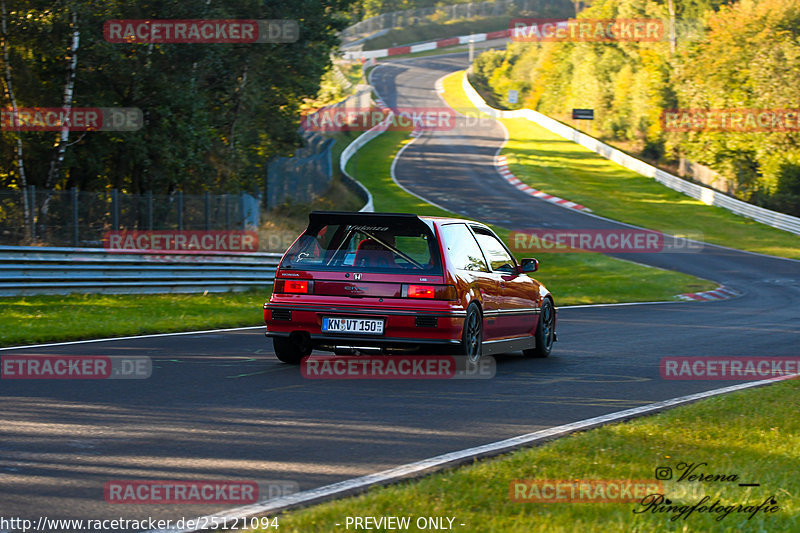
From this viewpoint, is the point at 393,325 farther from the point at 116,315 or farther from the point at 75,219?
the point at 75,219

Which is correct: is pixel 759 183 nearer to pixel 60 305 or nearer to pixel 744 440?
pixel 60 305

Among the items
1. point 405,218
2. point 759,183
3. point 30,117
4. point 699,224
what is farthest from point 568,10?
point 405,218

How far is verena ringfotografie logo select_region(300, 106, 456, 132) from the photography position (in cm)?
5534

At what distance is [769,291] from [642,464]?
21.2m

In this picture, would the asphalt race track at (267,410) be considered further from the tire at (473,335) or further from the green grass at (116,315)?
the green grass at (116,315)

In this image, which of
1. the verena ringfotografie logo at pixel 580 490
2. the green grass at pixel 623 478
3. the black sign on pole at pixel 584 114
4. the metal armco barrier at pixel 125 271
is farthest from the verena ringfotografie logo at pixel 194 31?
the black sign on pole at pixel 584 114

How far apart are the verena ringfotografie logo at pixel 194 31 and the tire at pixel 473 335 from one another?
14.0 meters

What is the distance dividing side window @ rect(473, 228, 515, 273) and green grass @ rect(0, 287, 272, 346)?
503 centimetres

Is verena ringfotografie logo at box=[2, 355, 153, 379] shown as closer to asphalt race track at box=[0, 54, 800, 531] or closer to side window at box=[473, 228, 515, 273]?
asphalt race track at box=[0, 54, 800, 531]

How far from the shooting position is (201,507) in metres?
4.68

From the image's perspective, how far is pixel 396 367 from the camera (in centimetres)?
1011

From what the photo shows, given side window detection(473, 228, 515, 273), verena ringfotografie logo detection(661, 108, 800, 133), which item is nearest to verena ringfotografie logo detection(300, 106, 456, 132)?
verena ringfotografie logo detection(661, 108, 800, 133)

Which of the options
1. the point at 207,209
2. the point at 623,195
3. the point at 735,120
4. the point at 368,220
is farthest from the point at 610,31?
the point at 368,220

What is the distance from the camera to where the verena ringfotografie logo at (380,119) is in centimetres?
5534
